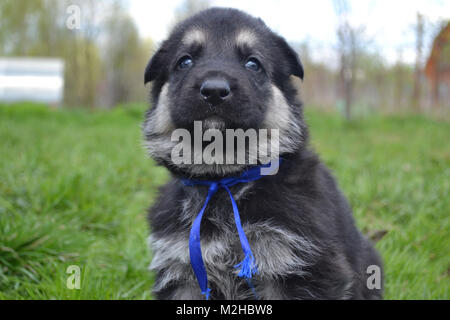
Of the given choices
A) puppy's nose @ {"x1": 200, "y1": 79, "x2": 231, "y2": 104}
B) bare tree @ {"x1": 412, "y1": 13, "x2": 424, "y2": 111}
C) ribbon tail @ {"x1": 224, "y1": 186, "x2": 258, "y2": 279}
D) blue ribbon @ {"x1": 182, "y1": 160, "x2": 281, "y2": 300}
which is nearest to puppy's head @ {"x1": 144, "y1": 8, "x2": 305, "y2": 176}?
puppy's nose @ {"x1": 200, "y1": 79, "x2": 231, "y2": 104}

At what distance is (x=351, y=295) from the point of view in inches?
95.5

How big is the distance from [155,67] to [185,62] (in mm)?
314

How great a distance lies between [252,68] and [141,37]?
126 feet

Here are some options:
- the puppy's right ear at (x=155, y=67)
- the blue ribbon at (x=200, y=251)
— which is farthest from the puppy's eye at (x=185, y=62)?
the blue ribbon at (x=200, y=251)

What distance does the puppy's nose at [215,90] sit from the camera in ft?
7.12

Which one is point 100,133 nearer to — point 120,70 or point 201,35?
point 201,35

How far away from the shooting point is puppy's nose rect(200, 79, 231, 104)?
2.17m

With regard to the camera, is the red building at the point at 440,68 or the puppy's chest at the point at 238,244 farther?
the red building at the point at 440,68

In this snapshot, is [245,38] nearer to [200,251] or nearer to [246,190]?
[246,190]

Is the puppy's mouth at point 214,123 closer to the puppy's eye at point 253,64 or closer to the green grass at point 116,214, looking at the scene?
the puppy's eye at point 253,64

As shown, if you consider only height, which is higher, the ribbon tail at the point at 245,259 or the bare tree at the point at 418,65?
the bare tree at the point at 418,65

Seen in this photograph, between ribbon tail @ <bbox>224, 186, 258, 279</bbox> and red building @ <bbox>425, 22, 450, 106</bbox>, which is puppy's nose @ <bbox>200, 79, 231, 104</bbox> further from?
red building @ <bbox>425, 22, 450, 106</bbox>

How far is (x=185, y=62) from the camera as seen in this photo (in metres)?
2.72

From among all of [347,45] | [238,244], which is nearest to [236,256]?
[238,244]
